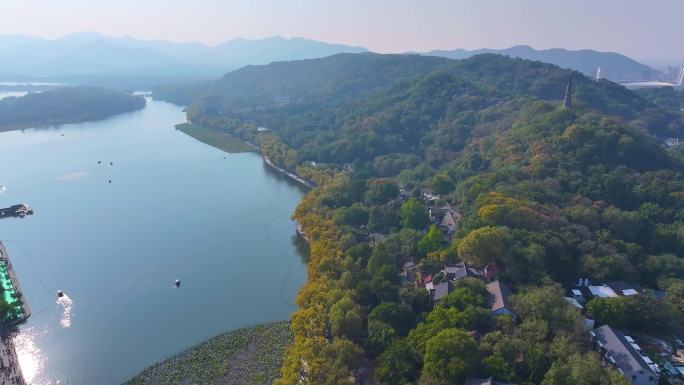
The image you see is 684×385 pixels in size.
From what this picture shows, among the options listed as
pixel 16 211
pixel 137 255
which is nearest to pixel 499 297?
pixel 137 255

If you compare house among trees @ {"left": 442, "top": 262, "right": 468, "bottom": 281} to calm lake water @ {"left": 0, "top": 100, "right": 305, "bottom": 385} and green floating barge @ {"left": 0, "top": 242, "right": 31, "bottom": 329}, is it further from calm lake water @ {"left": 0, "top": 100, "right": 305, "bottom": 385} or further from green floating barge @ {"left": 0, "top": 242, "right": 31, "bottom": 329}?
green floating barge @ {"left": 0, "top": 242, "right": 31, "bottom": 329}

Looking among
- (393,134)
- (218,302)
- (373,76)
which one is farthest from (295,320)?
Result: (373,76)

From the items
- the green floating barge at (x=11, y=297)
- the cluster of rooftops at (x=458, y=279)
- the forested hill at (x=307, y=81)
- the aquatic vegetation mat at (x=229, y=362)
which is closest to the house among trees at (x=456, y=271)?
the cluster of rooftops at (x=458, y=279)

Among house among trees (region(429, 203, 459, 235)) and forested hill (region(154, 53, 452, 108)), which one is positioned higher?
forested hill (region(154, 53, 452, 108))

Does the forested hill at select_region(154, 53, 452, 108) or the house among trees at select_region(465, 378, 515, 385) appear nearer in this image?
the house among trees at select_region(465, 378, 515, 385)

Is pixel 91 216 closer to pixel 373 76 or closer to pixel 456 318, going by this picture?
pixel 456 318

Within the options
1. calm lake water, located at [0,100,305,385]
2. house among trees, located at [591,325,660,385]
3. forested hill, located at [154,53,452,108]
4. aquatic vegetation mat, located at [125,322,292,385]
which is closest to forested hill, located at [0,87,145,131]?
forested hill, located at [154,53,452,108]

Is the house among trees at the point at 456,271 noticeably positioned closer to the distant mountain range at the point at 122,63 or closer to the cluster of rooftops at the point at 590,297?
the cluster of rooftops at the point at 590,297

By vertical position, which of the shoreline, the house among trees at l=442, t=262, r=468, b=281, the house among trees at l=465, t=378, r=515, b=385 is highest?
the house among trees at l=442, t=262, r=468, b=281
